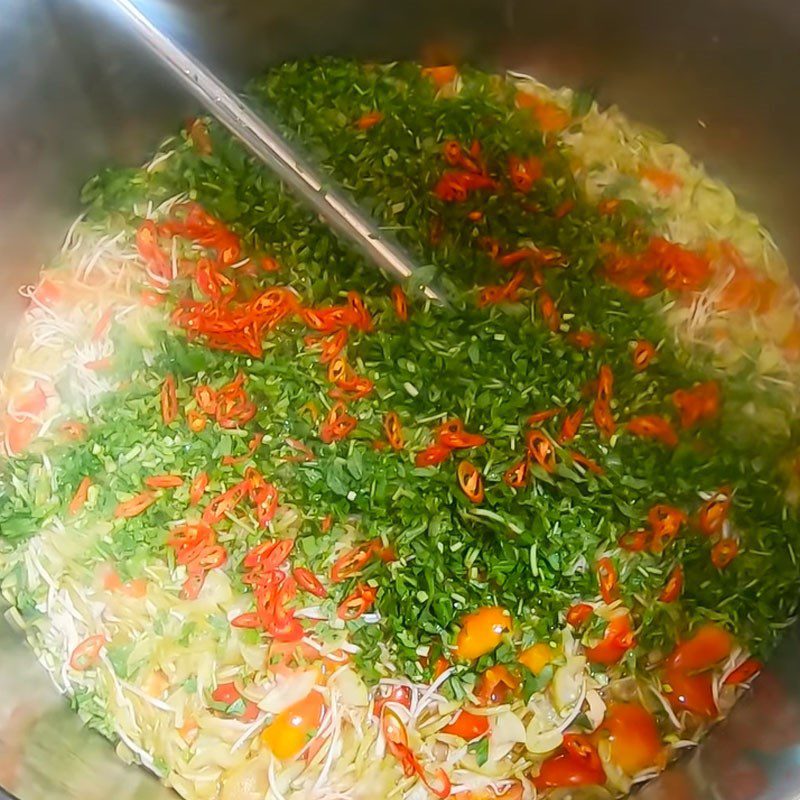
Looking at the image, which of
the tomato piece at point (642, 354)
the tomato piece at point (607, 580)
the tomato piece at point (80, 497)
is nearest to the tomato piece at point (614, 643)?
the tomato piece at point (607, 580)

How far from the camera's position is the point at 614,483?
6.07 ft

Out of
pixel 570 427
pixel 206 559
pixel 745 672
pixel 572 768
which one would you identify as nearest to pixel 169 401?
pixel 206 559

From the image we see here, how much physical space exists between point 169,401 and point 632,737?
42.4 inches

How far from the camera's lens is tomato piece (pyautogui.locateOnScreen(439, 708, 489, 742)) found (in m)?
1.72

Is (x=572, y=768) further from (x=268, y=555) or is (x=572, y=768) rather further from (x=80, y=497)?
(x=80, y=497)

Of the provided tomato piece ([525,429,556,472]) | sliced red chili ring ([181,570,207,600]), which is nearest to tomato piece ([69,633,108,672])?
sliced red chili ring ([181,570,207,600])

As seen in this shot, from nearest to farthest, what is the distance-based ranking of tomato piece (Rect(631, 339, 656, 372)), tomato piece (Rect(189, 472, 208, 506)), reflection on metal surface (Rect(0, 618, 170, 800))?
reflection on metal surface (Rect(0, 618, 170, 800)) < tomato piece (Rect(189, 472, 208, 506)) < tomato piece (Rect(631, 339, 656, 372))

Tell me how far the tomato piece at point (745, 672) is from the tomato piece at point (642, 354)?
0.60 metres

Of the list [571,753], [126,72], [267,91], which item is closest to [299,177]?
[267,91]

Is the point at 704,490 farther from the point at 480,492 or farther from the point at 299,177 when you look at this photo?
the point at 299,177

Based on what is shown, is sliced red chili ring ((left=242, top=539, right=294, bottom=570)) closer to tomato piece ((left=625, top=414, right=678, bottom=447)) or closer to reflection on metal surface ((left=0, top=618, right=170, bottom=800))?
reflection on metal surface ((left=0, top=618, right=170, bottom=800))

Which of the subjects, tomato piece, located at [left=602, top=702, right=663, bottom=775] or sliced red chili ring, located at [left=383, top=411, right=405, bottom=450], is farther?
sliced red chili ring, located at [left=383, top=411, right=405, bottom=450]

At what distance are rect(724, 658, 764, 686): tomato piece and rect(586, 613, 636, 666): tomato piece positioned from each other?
7.5 inches

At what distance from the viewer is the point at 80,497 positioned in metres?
1.85
